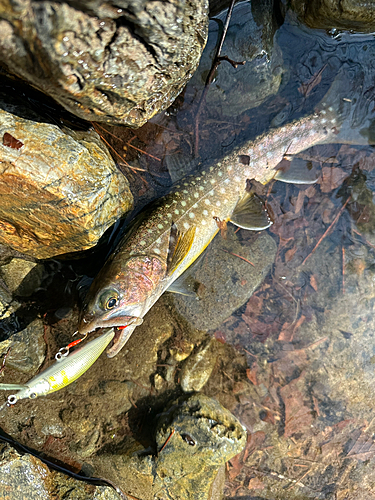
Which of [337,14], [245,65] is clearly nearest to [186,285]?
[245,65]

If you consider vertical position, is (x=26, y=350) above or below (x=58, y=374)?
below

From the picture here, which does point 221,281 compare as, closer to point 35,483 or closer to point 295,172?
point 295,172


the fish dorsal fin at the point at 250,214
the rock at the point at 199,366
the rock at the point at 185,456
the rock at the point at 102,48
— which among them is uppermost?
the rock at the point at 102,48

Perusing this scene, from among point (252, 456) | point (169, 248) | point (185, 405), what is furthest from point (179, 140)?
point (252, 456)

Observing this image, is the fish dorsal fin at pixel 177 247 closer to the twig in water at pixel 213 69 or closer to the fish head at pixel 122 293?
the fish head at pixel 122 293

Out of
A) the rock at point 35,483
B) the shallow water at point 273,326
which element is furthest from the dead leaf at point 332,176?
the rock at point 35,483

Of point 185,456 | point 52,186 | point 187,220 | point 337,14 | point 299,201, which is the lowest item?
point 185,456
